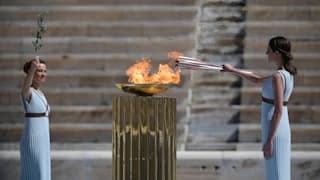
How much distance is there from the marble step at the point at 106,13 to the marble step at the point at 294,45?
40.9 inches

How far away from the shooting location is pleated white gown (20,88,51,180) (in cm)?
588

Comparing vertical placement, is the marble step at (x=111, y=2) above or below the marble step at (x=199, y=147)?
above

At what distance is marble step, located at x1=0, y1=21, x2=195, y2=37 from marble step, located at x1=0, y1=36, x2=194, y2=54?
192mm

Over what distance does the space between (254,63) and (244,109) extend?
36.9 inches

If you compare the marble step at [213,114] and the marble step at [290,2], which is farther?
the marble step at [290,2]

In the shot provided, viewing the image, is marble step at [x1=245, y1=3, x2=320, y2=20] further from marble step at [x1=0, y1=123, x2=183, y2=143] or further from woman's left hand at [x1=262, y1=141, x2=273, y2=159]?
woman's left hand at [x1=262, y1=141, x2=273, y2=159]

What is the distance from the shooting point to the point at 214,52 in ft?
33.1

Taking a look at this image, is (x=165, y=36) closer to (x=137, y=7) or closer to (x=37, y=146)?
(x=137, y=7)

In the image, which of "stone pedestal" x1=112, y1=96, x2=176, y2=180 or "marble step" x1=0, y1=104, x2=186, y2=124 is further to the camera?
"marble step" x1=0, y1=104, x2=186, y2=124

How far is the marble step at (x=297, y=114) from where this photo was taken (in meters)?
8.91

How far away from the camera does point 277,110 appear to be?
5.58 metres

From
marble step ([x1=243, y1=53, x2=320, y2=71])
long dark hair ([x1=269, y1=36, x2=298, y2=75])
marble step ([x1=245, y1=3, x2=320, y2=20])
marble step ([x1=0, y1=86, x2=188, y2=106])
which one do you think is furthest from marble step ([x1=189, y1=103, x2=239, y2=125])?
long dark hair ([x1=269, y1=36, x2=298, y2=75])

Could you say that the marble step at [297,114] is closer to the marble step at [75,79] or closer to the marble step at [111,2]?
the marble step at [75,79]

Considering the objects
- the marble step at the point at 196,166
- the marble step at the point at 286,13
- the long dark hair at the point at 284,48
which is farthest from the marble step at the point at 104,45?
the long dark hair at the point at 284,48
